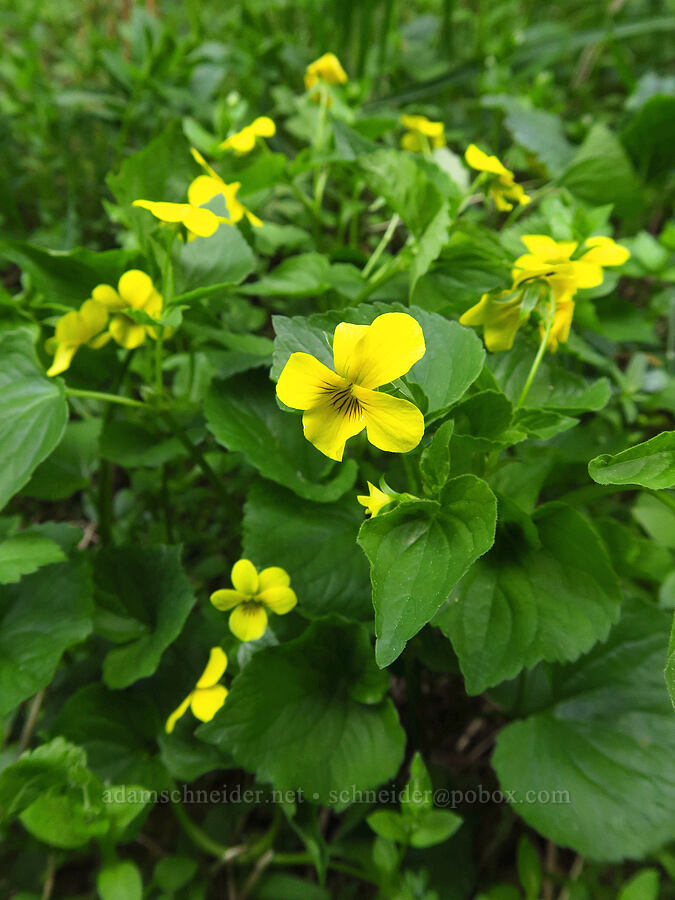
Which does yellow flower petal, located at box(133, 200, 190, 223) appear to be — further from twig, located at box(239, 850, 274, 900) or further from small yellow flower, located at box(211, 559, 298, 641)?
twig, located at box(239, 850, 274, 900)

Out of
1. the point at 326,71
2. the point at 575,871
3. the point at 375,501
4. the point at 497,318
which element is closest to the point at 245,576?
the point at 375,501

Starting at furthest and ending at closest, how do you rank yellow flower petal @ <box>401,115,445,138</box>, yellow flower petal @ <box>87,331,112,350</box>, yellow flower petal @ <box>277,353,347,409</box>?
yellow flower petal @ <box>401,115,445,138</box>, yellow flower petal @ <box>87,331,112,350</box>, yellow flower petal @ <box>277,353,347,409</box>

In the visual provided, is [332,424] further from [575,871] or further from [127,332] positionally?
[575,871]

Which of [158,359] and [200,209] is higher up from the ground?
[200,209]

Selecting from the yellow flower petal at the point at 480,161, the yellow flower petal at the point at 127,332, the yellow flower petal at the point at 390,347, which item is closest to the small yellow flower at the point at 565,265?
the yellow flower petal at the point at 480,161

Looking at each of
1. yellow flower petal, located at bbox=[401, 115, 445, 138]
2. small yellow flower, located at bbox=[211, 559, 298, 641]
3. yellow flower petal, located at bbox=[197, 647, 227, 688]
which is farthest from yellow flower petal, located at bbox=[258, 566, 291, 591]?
yellow flower petal, located at bbox=[401, 115, 445, 138]

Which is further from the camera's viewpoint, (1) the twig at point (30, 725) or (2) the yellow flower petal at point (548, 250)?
(1) the twig at point (30, 725)

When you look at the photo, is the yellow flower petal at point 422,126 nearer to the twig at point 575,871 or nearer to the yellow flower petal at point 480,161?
the yellow flower petal at point 480,161
